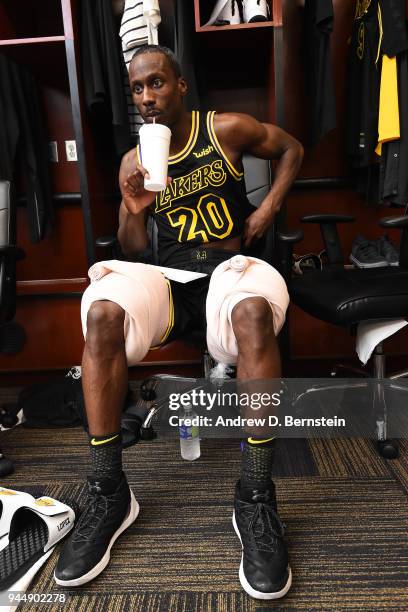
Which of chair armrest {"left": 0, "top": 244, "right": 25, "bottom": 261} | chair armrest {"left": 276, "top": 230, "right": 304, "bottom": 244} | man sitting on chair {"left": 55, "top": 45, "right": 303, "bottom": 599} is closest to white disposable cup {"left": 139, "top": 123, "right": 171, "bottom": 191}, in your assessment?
man sitting on chair {"left": 55, "top": 45, "right": 303, "bottom": 599}

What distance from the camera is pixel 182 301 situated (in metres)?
1.22

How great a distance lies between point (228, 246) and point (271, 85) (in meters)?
0.92

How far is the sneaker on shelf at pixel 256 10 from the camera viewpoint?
168 cm

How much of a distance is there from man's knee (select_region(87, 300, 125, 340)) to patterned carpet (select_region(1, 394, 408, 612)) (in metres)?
0.49

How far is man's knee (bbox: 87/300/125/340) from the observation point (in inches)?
39.8

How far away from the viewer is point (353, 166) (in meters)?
2.10

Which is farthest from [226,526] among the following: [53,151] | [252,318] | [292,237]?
[53,151]

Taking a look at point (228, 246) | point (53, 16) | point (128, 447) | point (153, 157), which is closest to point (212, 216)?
point (228, 246)

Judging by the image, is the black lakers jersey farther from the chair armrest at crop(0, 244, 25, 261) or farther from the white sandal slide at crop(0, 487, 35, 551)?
the white sandal slide at crop(0, 487, 35, 551)

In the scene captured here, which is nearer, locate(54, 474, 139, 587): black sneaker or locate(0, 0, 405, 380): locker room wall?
locate(54, 474, 139, 587): black sneaker

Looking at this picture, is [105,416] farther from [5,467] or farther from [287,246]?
[287,246]

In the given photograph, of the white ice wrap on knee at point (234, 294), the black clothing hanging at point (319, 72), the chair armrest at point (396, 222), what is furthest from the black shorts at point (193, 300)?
the black clothing hanging at point (319, 72)

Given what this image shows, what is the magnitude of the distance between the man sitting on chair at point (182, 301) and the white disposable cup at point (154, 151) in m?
0.04

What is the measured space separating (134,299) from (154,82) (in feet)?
2.12
